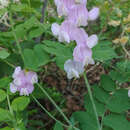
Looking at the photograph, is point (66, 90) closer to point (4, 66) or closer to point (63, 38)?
point (4, 66)

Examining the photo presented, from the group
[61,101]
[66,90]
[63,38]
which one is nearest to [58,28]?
[63,38]

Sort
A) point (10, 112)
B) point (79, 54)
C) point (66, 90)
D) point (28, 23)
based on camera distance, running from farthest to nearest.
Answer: point (66, 90) < point (28, 23) < point (10, 112) < point (79, 54)

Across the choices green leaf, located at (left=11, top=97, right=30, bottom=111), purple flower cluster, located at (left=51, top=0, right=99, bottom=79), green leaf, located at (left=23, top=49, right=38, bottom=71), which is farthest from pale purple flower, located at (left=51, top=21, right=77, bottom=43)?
green leaf, located at (left=11, top=97, right=30, bottom=111)

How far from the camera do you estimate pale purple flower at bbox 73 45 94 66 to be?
0.82 meters

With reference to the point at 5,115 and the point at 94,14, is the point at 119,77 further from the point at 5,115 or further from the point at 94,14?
the point at 5,115

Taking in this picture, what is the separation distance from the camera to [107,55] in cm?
86

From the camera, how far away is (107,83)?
1.13m

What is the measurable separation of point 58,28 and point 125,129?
0.55 meters

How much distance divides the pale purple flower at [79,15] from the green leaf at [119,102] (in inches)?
17.7

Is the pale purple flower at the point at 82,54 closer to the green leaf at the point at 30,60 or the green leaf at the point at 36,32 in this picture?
the green leaf at the point at 30,60

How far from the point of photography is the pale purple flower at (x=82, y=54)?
2.70 ft

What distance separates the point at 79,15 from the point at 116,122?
1.79 ft

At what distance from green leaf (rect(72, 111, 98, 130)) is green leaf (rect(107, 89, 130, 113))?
0.35 ft

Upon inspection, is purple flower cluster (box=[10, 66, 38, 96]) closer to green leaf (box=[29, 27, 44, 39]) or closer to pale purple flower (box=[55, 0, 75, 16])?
green leaf (box=[29, 27, 44, 39])
